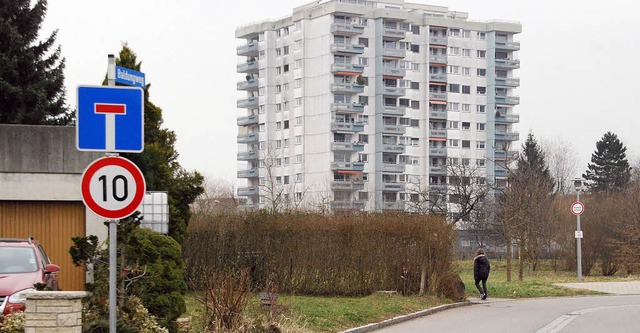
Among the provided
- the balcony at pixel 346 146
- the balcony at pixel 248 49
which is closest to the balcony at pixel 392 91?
the balcony at pixel 346 146

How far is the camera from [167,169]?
982 inches

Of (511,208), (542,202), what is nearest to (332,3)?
(542,202)

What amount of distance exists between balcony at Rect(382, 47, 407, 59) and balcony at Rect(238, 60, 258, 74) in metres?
14.8

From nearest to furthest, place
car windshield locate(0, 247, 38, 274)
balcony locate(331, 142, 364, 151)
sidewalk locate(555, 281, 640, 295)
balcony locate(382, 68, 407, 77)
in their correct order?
1. car windshield locate(0, 247, 38, 274)
2. sidewalk locate(555, 281, 640, 295)
3. balcony locate(331, 142, 364, 151)
4. balcony locate(382, 68, 407, 77)

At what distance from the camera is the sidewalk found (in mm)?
34953

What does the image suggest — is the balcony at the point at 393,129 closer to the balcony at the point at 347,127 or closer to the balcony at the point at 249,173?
the balcony at the point at 347,127

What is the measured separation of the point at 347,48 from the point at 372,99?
22.6ft

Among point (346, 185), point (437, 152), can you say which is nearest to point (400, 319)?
point (346, 185)

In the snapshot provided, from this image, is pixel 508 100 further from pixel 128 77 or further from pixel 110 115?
pixel 110 115

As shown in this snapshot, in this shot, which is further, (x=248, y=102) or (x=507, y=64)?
(x=507, y=64)

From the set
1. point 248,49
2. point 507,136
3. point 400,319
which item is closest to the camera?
point 400,319

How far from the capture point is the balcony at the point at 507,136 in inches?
4252

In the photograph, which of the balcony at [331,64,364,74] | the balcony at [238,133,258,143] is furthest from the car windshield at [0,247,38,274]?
the balcony at [238,133,258,143]

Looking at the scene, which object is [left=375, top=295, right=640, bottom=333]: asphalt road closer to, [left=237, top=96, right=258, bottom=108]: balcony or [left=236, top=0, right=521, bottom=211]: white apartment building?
[left=236, top=0, right=521, bottom=211]: white apartment building
